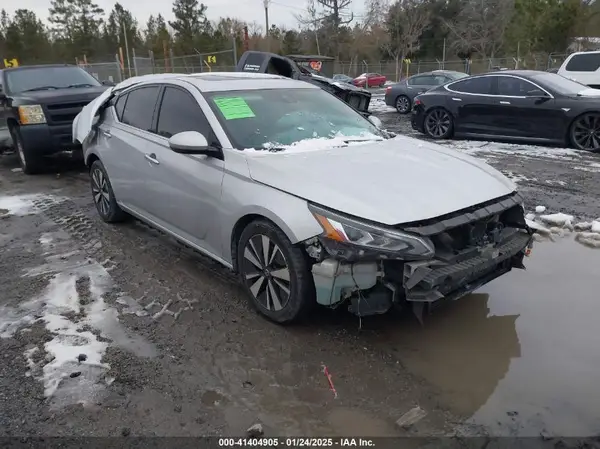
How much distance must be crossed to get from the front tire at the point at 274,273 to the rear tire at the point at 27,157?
255 inches

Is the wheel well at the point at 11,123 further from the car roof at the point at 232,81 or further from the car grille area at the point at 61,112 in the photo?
the car roof at the point at 232,81

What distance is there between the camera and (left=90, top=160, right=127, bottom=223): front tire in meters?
5.72

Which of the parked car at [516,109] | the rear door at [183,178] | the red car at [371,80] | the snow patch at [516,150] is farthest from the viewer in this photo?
the red car at [371,80]

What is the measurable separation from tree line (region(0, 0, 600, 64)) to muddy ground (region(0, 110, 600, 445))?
40.1 meters

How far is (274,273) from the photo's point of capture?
11.5 ft

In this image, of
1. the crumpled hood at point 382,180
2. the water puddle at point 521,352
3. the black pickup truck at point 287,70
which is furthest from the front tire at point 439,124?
the crumpled hood at point 382,180

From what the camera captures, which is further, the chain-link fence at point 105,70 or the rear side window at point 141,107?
the chain-link fence at point 105,70

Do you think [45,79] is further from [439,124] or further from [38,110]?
[439,124]

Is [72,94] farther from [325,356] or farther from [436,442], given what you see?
[436,442]

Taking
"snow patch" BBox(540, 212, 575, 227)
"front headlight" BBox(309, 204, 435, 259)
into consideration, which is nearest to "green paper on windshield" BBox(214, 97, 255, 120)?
"front headlight" BBox(309, 204, 435, 259)

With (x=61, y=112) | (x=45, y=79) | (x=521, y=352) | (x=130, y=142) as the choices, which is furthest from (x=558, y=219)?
(x=45, y=79)

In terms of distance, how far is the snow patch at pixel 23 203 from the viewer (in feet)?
21.9

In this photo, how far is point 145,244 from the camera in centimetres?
532

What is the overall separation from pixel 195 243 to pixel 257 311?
0.90m
